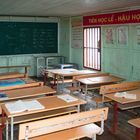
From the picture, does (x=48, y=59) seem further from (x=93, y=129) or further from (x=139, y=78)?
(x=93, y=129)

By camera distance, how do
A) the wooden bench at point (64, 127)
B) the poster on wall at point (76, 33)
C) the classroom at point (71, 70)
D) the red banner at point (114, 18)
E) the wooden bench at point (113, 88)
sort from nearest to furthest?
1. the wooden bench at point (64, 127)
2. the classroom at point (71, 70)
3. the wooden bench at point (113, 88)
4. the red banner at point (114, 18)
5. the poster on wall at point (76, 33)

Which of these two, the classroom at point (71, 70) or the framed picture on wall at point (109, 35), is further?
the framed picture on wall at point (109, 35)

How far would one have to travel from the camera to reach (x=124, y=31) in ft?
22.2

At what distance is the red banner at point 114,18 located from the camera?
6324 millimetres

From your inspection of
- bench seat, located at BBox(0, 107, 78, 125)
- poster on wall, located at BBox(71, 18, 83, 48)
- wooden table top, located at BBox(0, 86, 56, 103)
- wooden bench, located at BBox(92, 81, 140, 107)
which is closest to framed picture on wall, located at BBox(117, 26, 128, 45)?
wooden bench, located at BBox(92, 81, 140, 107)

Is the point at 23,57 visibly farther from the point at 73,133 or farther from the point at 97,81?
the point at 73,133

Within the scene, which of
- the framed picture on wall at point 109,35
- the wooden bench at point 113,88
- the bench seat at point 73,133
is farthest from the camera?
the framed picture on wall at point 109,35

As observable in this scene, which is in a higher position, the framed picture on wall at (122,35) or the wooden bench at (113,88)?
the framed picture on wall at (122,35)

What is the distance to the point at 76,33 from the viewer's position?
9305 mm

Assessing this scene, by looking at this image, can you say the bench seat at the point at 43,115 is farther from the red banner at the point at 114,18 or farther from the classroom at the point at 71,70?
the red banner at the point at 114,18

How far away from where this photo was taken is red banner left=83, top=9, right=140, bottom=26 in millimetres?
6324

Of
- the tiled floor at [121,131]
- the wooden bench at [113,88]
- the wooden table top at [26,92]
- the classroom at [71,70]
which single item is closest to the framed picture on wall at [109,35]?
the classroom at [71,70]

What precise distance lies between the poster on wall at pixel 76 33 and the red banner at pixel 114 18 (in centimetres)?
41

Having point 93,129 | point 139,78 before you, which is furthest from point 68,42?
point 93,129
